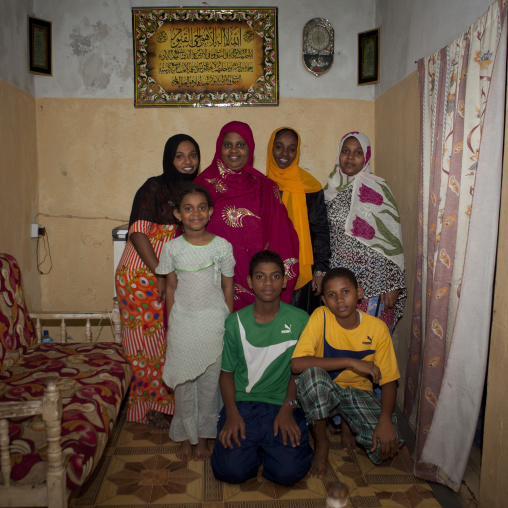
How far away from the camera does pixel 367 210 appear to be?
279cm

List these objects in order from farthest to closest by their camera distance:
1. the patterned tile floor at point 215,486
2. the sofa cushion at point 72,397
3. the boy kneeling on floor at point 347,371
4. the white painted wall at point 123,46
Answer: the white painted wall at point 123,46, the boy kneeling on floor at point 347,371, the patterned tile floor at point 215,486, the sofa cushion at point 72,397

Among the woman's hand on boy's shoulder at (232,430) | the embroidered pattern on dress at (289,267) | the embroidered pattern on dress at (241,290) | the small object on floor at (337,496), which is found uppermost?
the embroidered pattern on dress at (289,267)

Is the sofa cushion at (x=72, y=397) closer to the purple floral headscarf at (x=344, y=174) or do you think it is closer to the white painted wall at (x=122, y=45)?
the purple floral headscarf at (x=344, y=174)

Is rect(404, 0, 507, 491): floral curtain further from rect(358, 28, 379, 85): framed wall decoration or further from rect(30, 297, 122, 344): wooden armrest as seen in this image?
rect(30, 297, 122, 344): wooden armrest

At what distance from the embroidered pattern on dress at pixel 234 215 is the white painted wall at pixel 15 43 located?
1712mm

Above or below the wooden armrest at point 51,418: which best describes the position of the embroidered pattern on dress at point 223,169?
above

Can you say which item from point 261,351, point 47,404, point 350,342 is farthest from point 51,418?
point 350,342

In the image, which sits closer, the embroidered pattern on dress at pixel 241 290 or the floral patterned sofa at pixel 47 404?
the floral patterned sofa at pixel 47 404

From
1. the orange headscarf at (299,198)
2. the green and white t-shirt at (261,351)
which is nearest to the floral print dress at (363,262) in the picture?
the orange headscarf at (299,198)

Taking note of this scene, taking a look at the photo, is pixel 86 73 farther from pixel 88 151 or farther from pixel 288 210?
pixel 288 210

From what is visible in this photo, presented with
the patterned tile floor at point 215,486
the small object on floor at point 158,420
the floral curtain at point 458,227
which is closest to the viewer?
the floral curtain at point 458,227

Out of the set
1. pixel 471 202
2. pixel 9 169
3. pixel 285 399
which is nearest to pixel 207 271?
pixel 285 399

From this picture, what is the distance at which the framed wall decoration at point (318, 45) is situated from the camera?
12.0 ft

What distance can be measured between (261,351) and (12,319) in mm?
1265
